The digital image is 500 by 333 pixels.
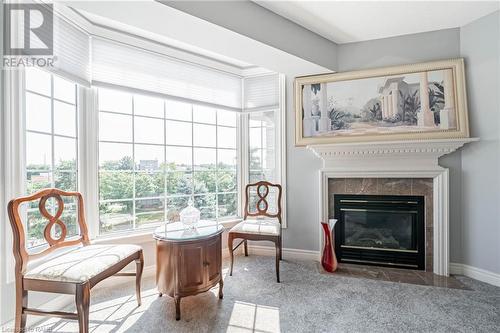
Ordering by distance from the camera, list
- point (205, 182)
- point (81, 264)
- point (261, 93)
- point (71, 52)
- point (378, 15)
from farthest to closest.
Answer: point (261, 93) < point (205, 182) < point (378, 15) < point (71, 52) < point (81, 264)

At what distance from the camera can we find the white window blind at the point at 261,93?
3.30m

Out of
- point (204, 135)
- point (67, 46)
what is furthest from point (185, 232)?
point (67, 46)

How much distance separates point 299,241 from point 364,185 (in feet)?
3.36

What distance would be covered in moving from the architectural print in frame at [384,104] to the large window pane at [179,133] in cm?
131

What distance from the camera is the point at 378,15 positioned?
2381mm

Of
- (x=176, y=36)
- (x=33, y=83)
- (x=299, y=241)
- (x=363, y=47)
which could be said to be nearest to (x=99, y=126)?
(x=33, y=83)

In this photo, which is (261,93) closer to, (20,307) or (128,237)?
(128,237)

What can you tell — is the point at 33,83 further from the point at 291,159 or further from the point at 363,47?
the point at 363,47

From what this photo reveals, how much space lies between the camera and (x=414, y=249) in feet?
9.05

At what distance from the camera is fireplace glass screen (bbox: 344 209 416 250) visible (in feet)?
9.21

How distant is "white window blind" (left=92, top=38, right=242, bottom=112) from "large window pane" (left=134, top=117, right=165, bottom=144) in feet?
1.06

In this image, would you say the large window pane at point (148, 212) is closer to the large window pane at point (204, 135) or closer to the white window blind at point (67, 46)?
the large window pane at point (204, 135)

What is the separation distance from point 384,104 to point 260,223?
6.16ft

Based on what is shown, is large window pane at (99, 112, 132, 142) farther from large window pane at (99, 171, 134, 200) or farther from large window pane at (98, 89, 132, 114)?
large window pane at (99, 171, 134, 200)
